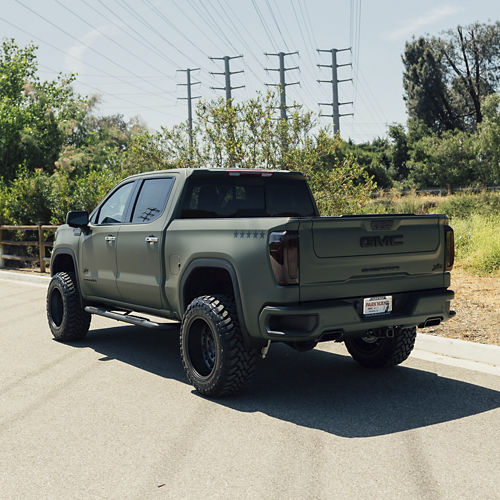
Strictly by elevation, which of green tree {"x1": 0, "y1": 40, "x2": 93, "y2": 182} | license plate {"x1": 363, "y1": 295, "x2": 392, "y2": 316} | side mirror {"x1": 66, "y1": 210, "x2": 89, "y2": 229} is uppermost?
green tree {"x1": 0, "y1": 40, "x2": 93, "y2": 182}

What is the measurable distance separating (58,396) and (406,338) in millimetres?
3264

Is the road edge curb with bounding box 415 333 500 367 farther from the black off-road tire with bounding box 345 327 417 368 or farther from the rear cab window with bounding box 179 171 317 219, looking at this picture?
the rear cab window with bounding box 179 171 317 219

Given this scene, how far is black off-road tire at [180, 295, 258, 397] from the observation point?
5.52 m

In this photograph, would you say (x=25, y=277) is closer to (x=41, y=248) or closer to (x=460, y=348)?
(x=41, y=248)

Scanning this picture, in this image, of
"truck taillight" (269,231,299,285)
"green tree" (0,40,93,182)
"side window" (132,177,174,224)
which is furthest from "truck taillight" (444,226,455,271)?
"green tree" (0,40,93,182)

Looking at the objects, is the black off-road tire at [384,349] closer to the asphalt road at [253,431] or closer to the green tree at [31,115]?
the asphalt road at [253,431]

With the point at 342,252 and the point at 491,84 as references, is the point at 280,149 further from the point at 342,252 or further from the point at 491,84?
the point at 491,84

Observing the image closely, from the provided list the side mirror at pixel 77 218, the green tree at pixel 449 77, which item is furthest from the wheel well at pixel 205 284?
the green tree at pixel 449 77

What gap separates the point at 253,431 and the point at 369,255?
1.66 m

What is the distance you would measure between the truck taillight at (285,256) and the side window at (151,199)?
1.96 metres

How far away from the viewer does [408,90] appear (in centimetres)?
5941

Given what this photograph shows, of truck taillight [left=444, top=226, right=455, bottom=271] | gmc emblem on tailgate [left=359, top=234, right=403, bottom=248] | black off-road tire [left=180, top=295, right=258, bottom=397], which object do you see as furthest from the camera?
truck taillight [left=444, top=226, right=455, bottom=271]

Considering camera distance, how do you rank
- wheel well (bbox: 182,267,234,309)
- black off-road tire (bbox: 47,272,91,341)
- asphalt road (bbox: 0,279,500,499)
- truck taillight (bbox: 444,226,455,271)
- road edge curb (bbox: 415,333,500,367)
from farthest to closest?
black off-road tire (bbox: 47,272,91,341) < road edge curb (bbox: 415,333,500,367) < wheel well (bbox: 182,267,234,309) < truck taillight (bbox: 444,226,455,271) < asphalt road (bbox: 0,279,500,499)

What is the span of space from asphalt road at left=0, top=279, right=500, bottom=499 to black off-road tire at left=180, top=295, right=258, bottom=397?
7.3 inches
